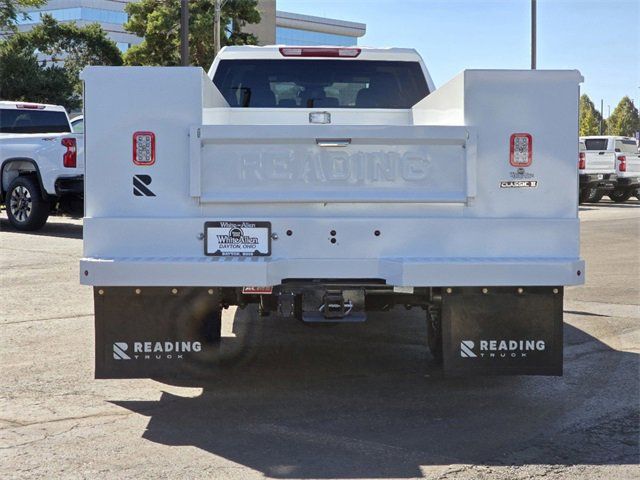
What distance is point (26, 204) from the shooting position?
54.6 feet

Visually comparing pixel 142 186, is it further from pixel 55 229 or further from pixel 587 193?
pixel 587 193

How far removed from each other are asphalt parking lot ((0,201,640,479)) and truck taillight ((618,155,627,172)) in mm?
22175

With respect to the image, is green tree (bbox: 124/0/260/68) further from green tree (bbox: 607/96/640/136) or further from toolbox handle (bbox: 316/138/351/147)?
green tree (bbox: 607/96/640/136)

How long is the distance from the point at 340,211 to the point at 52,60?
56.1 m

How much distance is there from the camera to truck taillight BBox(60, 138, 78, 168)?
15.9 meters

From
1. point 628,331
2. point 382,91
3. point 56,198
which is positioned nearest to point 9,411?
point 382,91

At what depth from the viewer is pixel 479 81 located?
543 cm

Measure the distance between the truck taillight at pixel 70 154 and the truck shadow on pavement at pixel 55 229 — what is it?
124cm

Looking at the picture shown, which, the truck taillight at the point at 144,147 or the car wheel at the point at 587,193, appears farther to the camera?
the car wheel at the point at 587,193

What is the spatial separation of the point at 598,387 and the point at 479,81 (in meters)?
2.18

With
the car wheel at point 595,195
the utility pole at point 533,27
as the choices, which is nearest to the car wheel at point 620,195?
the car wheel at point 595,195

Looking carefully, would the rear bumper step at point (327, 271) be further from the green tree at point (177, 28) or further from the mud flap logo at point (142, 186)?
the green tree at point (177, 28)

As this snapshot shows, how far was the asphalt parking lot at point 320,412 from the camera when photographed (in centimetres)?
456

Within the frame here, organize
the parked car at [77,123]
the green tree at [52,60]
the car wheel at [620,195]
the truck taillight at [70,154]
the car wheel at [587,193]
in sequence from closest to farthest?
the truck taillight at [70,154] → the parked car at [77,123] → the car wheel at [587,193] → the car wheel at [620,195] → the green tree at [52,60]
